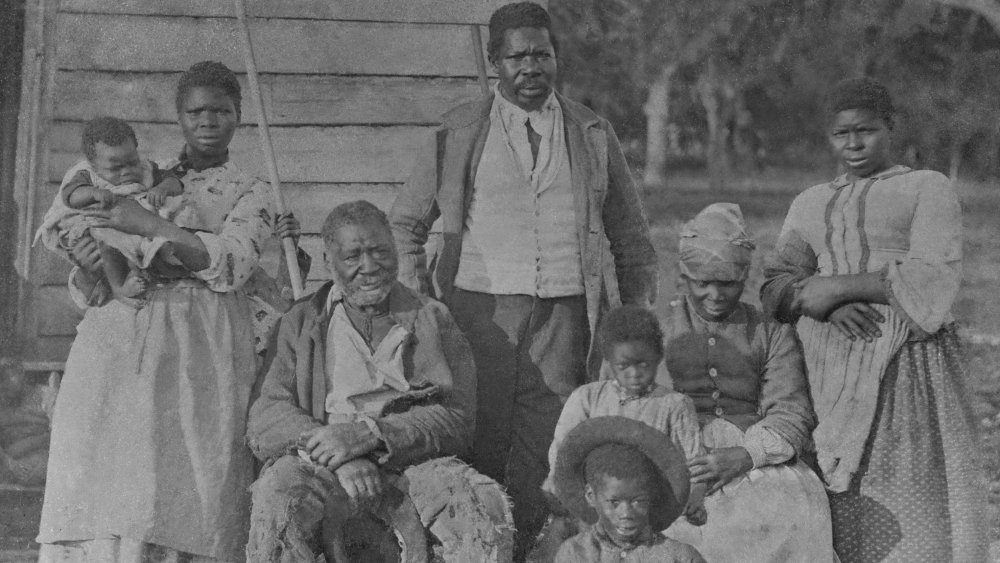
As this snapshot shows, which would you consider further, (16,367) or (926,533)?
(16,367)

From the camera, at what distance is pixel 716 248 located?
15.1 feet

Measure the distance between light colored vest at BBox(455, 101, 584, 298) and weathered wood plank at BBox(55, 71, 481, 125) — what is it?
5.99 feet

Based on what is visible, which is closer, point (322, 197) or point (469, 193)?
point (469, 193)

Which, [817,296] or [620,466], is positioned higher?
[817,296]

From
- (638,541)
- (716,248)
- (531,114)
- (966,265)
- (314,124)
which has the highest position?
(314,124)

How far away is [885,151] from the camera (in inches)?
185

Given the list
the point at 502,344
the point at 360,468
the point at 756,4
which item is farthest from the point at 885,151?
the point at 756,4

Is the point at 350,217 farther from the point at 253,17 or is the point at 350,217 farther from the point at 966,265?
the point at 966,265

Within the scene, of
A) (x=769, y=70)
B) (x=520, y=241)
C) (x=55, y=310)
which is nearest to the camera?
(x=520, y=241)

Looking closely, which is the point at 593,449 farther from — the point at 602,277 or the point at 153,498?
the point at 153,498

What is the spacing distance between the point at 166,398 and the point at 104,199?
0.67 metres

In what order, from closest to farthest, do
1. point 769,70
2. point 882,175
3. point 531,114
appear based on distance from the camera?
point 882,175
point 531,114
point 769,70

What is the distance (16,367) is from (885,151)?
4506 millimetres

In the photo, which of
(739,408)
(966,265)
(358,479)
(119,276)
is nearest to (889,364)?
(739,408)
